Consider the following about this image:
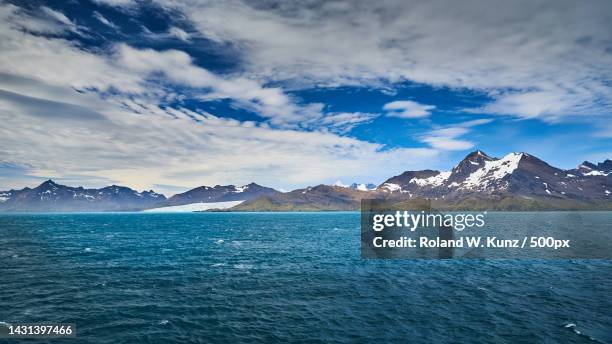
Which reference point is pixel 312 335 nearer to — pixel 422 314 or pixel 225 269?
pixel 422 314

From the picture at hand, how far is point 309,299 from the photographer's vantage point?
52.3 m

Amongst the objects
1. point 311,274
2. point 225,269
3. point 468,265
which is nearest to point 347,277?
point 311,274

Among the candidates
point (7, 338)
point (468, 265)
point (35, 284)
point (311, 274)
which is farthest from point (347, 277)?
point (35, 284)

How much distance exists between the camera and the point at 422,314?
1807 inches

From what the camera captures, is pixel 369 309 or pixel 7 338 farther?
pixel 369 309

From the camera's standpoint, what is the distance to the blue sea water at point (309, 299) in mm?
39500

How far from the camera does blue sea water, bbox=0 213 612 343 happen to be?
3950 cm

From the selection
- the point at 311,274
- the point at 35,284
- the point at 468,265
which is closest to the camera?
the point at 35,284

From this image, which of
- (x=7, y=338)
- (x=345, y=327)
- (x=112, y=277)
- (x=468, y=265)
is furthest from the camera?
(x=468, y=265)

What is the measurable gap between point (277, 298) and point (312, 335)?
48.0 ft

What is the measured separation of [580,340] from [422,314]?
1687cm

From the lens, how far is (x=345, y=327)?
136 ft

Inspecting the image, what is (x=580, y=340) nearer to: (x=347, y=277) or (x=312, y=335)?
(x=312, y=335)

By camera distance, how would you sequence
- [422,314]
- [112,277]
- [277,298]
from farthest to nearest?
[112,277] < [277,298] < [422,314]
